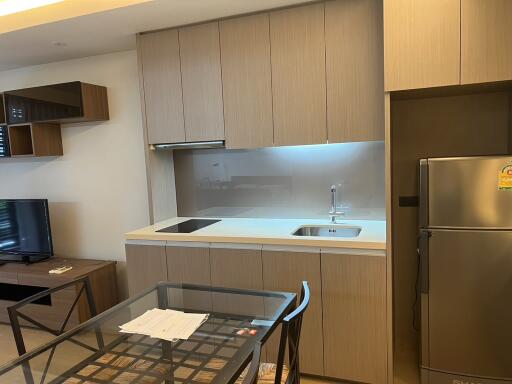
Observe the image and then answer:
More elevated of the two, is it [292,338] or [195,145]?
[195,145]

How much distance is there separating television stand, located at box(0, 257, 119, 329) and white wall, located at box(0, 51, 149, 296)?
218 mm

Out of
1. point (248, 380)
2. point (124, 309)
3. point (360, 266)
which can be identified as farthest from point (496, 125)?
point (124, 309)

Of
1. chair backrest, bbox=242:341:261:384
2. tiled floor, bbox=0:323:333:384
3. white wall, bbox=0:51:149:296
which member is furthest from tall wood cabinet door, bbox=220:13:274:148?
tiled floor, bbox=0:323:333:384

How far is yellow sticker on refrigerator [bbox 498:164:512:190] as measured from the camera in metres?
2.03

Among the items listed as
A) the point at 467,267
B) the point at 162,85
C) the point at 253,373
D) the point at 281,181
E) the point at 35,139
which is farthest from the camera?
the point at 35,139

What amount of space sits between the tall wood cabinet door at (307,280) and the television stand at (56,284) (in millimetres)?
1785

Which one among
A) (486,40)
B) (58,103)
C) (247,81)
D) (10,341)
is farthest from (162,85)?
Result: (10,341)

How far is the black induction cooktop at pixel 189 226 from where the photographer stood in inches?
115

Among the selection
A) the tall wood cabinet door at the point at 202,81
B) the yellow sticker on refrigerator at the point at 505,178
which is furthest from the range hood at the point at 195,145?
the yellow sticker on refrigerator at the point at 505,178

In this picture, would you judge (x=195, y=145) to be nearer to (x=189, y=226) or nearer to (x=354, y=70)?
(x=189, y=226)

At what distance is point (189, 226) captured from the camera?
3078 mm

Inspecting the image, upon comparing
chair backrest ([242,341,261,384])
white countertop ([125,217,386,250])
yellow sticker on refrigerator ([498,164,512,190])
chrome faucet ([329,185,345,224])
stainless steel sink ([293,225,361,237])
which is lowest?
chair backrest ([242,341,261,384])

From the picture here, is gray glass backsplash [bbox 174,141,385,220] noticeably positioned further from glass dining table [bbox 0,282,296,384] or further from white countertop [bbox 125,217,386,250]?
glass dining table [bbox 0,282,296,384]

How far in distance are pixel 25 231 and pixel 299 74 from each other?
9.95ft
